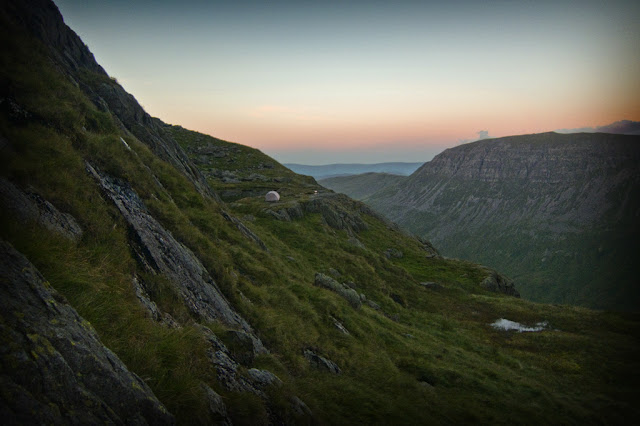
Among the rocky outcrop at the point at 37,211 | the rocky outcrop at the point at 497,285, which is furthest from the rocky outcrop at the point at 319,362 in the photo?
the rocky outcrop at the point at 497,285

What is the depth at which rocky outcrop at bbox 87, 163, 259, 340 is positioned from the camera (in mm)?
10281

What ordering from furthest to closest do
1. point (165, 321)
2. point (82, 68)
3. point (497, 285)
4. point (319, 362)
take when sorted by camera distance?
point (497, 285)
point (82, 68)
point (319, 362)
point (165, 321)

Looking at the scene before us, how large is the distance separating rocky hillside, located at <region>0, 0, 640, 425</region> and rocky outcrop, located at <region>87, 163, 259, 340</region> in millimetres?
69

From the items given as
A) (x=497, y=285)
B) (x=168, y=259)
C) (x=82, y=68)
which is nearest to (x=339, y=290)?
(x=168, y=259)

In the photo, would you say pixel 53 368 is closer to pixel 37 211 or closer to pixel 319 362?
→ pixel 37 211

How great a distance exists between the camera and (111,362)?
16.9ft

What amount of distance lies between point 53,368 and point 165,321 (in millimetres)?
4772

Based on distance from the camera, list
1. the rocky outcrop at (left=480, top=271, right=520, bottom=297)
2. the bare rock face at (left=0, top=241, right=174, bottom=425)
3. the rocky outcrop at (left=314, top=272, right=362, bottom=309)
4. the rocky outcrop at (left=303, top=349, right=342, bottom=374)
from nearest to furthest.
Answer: the bare rock face at (left=0, top=241, right=174, bottom=425) → the rocky outcrop at (left=303, top=349, right=342, bottom=374) → the rocky outcrop at (left=314, top=272, right=362, bottom=309) → the rocky outcrop at (left=480, top=271, right=520, bottom=297)

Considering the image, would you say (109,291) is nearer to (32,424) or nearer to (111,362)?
(111,362)

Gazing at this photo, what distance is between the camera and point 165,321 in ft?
28.4

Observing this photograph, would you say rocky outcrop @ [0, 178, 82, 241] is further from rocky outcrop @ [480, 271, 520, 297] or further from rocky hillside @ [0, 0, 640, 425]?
rocky outcrop @ [480, 271, 520, 297]

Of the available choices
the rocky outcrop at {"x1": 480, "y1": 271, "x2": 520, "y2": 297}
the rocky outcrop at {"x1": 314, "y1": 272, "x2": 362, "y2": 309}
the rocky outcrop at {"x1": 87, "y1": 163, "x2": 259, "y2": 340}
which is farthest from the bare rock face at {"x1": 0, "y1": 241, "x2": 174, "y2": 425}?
the rocky outcrop at {"x1": 480, "y1": 271, "x2": 520, "y2": 297}

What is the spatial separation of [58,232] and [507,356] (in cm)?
3418

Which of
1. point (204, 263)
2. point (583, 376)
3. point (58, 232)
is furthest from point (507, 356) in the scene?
point (58, 232)
